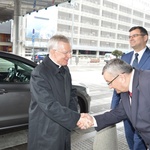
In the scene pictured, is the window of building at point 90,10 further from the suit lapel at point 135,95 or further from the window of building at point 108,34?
the suit lapel at point 135,95

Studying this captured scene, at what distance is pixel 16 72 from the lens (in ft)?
13.6

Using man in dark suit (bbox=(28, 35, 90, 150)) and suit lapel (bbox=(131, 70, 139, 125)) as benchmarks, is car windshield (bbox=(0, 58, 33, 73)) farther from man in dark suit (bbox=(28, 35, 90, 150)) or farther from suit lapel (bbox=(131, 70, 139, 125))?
suit lapel (bbox=(131, 70, 139, 125))

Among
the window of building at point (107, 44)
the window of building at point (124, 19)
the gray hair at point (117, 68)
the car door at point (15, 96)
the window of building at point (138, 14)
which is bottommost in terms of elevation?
the car door at point (15, 96)

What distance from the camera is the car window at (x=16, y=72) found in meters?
3.92

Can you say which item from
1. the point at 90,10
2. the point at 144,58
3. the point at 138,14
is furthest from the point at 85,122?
the point at 138,14

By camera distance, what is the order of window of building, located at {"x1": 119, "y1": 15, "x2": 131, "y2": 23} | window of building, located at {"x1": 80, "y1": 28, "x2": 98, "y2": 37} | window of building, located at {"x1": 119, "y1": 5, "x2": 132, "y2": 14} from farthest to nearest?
window of building, located at {"x1": 119, "y1": 15, "x2": 131, "y2": 23}, window of building, located at {"x1": 119, "y1": 5, "x2": 132, "y2": 14}, window of building, located at {"x1": 80, "y1": 28, "x2": 98, "y2": 37}

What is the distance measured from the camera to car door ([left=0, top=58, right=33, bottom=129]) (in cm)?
359

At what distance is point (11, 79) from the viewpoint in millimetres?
3982

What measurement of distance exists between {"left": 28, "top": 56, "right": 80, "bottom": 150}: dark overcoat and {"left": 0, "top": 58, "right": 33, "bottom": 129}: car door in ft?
4.96

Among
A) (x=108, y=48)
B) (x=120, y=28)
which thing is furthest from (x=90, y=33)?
(x=120, y=28)

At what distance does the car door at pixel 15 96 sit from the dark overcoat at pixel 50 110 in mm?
1512

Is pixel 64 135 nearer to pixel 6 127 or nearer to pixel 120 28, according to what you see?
pixel 6 127

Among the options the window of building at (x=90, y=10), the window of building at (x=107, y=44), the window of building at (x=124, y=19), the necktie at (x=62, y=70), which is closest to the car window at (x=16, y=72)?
the necktie at (x=62, y=70)

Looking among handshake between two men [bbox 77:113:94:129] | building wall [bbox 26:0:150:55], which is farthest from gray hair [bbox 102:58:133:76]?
building wall [bbox 26:0:150:55]
